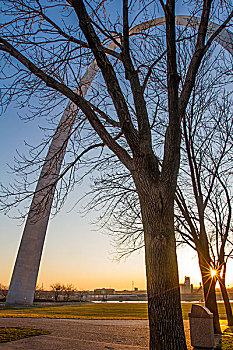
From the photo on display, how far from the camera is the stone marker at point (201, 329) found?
21.5ft

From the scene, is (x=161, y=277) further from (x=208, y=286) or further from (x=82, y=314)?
(x=82, y=314)

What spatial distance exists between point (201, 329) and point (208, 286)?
7.21ft

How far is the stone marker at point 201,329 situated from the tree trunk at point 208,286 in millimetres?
1626

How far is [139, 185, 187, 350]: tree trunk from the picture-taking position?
318 centimetres

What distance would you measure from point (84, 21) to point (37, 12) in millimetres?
1239

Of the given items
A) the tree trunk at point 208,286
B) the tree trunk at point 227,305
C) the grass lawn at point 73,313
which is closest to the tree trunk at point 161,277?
the tree trunk at point 208,286

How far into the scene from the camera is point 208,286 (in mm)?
8789

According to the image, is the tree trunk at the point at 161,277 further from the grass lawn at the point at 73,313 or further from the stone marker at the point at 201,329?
the grass lawn at the point at 73,313

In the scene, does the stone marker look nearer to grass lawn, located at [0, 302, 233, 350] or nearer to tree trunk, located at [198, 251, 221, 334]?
grass lawn, located at [0, 302, 233, 350]

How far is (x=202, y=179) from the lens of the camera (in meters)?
11.1

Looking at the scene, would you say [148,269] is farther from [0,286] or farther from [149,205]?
[0,286]

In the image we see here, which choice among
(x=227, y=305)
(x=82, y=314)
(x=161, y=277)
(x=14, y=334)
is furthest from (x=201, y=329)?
(x=82, y=314)

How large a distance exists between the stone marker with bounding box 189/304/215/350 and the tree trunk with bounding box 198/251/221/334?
5.33 ft

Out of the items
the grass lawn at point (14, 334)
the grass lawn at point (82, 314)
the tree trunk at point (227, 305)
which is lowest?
the grass lawn at point (14, 334)
